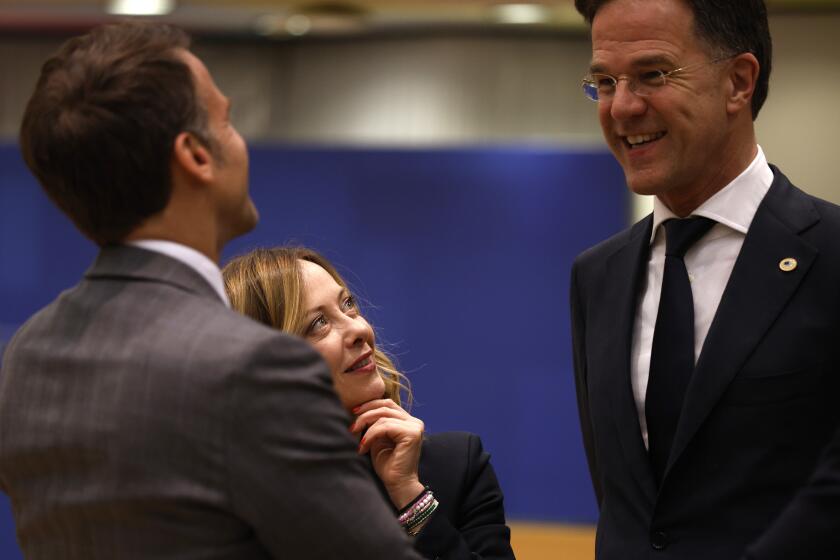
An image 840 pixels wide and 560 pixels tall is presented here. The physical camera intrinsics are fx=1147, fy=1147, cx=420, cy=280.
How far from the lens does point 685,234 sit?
2068 mm

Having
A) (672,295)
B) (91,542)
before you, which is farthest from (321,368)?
(672,295)

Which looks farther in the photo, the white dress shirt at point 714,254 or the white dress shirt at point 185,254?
the white dress shirt at point 714,254

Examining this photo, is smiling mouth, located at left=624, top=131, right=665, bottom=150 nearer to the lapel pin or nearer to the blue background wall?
the lapel pin

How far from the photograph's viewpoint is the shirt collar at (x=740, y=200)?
2026mm

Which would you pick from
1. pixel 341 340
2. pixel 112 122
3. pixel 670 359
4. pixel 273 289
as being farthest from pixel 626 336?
pixel 112 122

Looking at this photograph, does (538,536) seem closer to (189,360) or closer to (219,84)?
(219,84)

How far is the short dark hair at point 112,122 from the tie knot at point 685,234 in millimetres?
968

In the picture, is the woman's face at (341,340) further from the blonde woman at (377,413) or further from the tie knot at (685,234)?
the tie knot at (685,234)

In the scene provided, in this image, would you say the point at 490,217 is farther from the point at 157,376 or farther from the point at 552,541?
the point at 157,376

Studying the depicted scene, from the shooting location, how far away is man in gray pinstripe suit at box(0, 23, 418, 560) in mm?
1330

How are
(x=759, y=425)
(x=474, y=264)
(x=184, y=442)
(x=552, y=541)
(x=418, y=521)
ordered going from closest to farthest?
(x=184, y=442) → (x=759, y=425) → (x=418, y=521) → (x=552, y=541) → (x=474, y=264)

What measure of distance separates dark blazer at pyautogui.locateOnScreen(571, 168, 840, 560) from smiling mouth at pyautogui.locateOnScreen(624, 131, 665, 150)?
0.72 ft

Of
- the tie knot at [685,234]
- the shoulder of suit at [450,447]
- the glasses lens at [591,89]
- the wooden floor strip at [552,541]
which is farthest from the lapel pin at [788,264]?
the wooden floor strip at [552,541]

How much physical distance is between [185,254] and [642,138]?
967 millimetres
